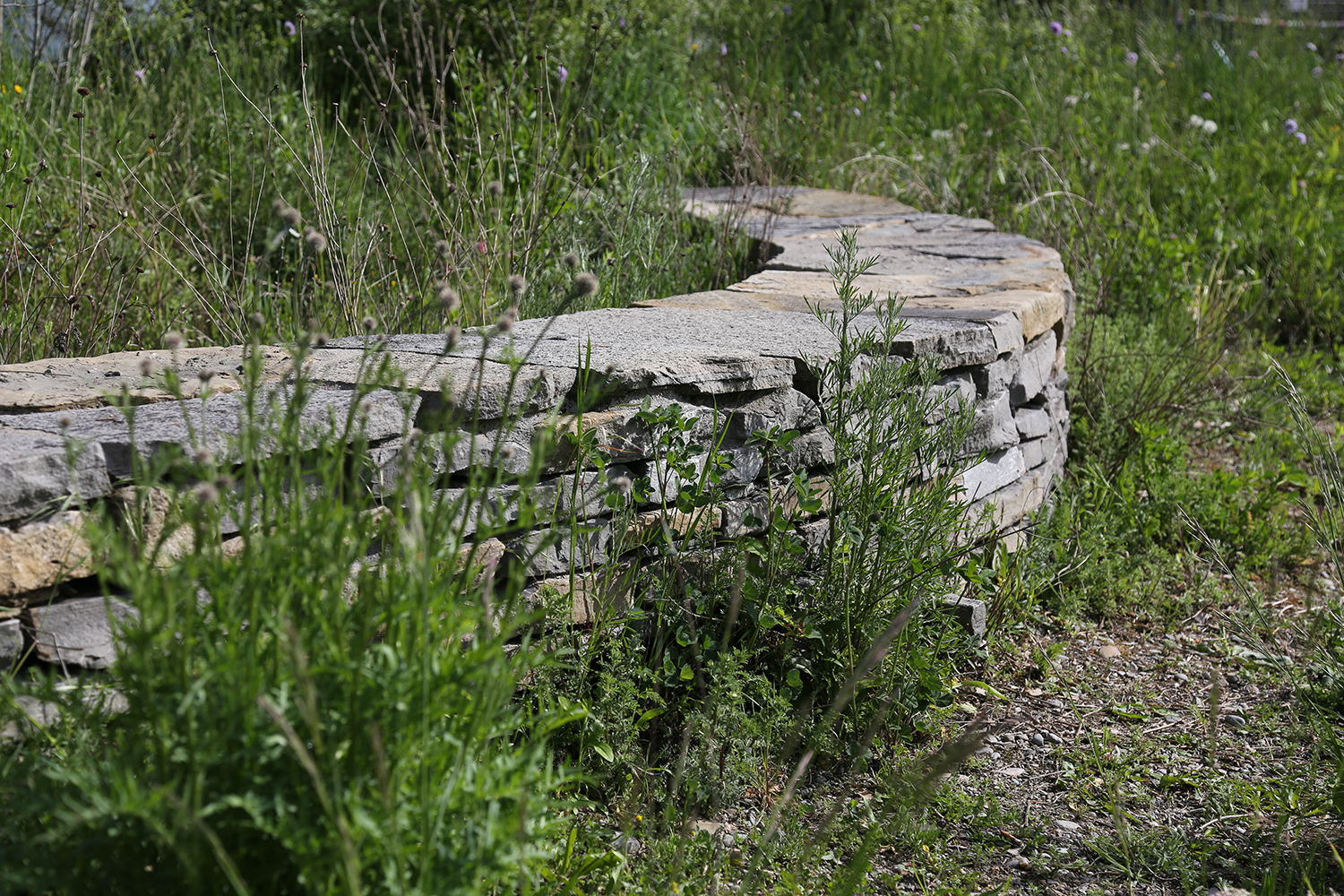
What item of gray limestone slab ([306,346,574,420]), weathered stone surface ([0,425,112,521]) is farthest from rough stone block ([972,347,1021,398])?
weathered stone surface ([0,425,112,521])

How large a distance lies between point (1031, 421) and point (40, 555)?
268 centimetres

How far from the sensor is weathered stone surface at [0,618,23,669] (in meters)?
1.59

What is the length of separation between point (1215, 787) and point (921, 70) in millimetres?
5669

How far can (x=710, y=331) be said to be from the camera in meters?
2.69

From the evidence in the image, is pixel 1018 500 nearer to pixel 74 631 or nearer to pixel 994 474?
pixel 994 474

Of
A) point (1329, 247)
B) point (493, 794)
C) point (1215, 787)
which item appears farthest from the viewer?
point (1329, 247)

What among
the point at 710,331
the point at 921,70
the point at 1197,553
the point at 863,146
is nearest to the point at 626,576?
the point at 710,331

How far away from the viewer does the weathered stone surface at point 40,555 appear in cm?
158

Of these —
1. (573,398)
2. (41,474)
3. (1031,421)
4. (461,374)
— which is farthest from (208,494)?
(1031,421)

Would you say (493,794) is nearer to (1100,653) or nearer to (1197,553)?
(1100,653)

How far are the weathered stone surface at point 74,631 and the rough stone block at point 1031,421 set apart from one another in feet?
8.09

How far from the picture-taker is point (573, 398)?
2229 millimetres

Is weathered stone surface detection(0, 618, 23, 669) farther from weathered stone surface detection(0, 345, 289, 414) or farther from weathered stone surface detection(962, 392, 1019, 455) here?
weathered stone surface detection(962, 392, 1019, 455)

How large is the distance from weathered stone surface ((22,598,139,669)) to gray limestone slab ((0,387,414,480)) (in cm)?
21
